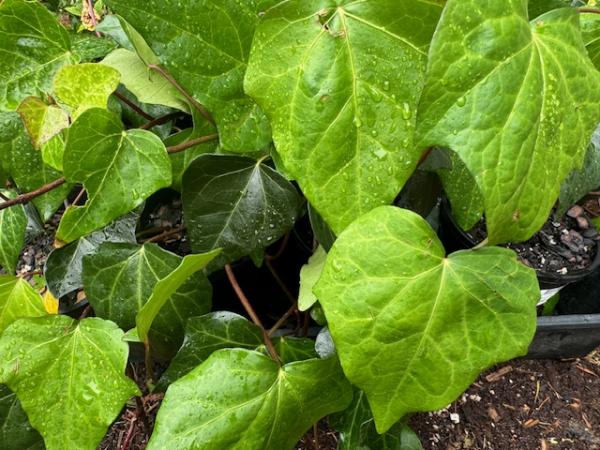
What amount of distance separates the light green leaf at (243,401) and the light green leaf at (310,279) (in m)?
0.07

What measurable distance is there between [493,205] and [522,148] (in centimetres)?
5

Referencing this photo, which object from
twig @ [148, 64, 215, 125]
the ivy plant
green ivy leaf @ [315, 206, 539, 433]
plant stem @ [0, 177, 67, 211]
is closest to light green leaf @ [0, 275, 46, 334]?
the ivy plant

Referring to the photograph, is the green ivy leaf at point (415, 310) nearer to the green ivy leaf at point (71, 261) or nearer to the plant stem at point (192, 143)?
the plant stem at point (192, 143)

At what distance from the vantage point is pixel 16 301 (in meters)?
0.70

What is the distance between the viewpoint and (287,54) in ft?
1.41

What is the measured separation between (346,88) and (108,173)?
27 centimetres

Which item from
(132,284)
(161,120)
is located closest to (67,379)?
(132,284)

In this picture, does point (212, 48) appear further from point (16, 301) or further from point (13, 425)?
point (13, 425)

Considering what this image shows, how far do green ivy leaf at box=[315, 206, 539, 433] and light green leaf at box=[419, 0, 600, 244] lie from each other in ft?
0.24

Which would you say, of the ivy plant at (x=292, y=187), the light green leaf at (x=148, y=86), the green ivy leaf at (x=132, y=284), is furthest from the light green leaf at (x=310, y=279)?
the light green leaf at (x=148, y=86)

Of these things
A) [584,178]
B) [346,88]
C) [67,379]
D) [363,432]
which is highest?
[346,88]

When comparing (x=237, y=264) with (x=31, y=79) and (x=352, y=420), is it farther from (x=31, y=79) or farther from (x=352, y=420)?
(x=31, y=79)

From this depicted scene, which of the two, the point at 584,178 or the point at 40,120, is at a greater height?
the point at 40,120

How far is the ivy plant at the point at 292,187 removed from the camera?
398mm
